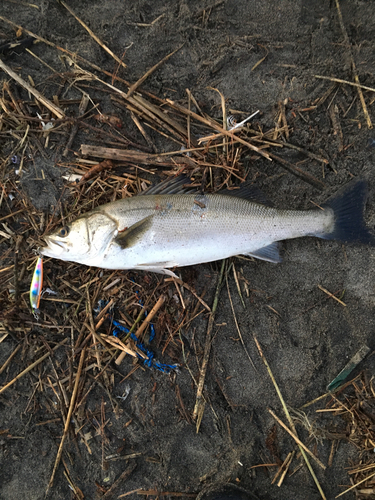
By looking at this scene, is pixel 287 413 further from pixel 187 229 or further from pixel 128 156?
pixel 128 156

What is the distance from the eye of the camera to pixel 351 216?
11.2ft

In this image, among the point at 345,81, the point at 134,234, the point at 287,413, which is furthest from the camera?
the point at 345,81

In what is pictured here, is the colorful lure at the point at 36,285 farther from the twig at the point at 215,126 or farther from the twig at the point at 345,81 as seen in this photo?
the twig at the point at 345,81

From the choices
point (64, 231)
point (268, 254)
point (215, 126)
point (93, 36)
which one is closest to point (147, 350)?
point (64, 231)

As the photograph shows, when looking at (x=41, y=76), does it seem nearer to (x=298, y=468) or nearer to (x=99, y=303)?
(x=99, y=303)

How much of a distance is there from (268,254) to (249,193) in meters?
0.73

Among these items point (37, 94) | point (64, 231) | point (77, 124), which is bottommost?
point (64, 231)

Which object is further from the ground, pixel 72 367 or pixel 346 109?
pixel 346 109

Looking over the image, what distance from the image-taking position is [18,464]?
3.43 meters

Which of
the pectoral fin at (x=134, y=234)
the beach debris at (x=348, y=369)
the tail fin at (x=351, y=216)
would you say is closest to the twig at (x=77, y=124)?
the pectoral fin at (x=134, y=234)

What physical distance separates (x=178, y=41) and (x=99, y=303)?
10.7ft

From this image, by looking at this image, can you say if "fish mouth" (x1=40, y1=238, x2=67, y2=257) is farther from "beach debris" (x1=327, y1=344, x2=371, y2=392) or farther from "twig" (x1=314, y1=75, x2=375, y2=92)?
"twig" (x1=314, y1=75, x2=375, y2=92)

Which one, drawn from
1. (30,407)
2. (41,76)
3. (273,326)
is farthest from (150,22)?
(30,407)

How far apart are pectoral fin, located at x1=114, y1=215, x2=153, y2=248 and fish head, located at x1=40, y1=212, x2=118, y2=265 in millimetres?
108
